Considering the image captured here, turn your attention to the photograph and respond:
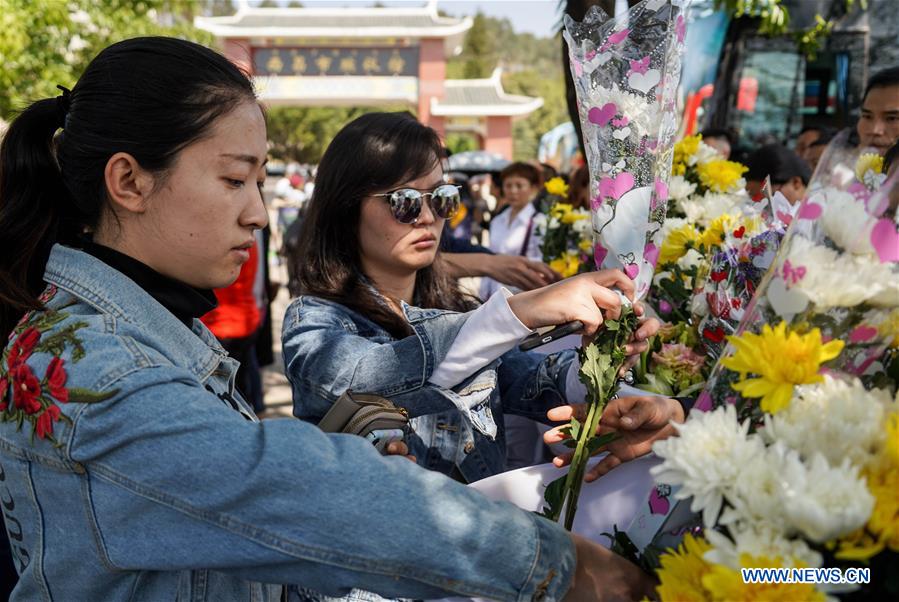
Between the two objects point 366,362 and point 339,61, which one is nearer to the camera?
point 366,362

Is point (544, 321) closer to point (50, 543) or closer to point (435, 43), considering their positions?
point (50, 543)

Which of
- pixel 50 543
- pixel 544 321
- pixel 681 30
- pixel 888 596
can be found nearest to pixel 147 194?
pixel 50 543

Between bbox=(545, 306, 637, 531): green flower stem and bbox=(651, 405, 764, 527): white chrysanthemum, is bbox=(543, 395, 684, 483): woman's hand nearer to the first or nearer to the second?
bbox=(545, 306, 637, 531): green flower stem

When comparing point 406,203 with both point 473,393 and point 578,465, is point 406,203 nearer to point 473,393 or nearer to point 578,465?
point 473,393

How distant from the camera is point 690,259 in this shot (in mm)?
2285

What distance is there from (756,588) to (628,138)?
33.7 inches

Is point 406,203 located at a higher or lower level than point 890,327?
lower

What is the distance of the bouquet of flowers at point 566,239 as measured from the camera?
3.73m

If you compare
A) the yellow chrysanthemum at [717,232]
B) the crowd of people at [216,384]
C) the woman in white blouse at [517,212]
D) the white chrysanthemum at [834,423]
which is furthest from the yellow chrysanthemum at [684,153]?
the woman in white blouse at [517,212]

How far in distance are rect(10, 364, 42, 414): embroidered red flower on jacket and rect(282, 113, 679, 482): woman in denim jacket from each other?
28.1 inches

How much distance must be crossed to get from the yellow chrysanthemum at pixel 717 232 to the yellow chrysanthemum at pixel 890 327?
3.60ft

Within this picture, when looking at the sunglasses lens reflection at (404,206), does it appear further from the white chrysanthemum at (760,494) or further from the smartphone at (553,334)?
the white chrysanthemum at (760,494)

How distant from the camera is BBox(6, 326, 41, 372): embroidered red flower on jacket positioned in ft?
3.86

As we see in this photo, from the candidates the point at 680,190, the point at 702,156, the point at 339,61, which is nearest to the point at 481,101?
the point at 339,61
